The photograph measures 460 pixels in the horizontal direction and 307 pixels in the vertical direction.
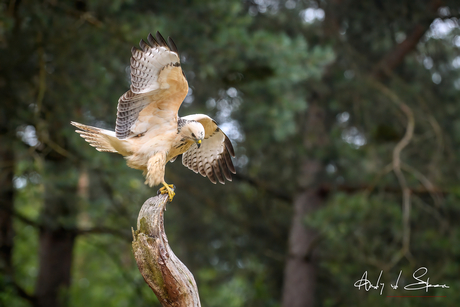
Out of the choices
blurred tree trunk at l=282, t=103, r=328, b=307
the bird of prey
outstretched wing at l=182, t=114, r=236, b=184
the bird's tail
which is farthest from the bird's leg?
blurred tree trunk at l=282, t=103, r=328, b=307

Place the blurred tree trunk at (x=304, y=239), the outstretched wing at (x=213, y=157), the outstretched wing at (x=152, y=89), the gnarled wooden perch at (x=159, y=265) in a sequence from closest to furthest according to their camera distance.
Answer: the gnarled wooden perch at (x=159, y=265), the outstretched wing at (x=152, y=89), the outstretched wing at (x=213, y=157), the blurred tree trunk at (x=304, y=239)

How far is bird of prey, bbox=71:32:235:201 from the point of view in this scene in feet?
13.1

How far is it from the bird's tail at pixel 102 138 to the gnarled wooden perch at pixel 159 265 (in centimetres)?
108

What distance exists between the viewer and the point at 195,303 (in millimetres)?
3596

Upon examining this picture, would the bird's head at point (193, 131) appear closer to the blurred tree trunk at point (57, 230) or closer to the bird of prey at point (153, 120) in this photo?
the bird of prey at point (153, 120)

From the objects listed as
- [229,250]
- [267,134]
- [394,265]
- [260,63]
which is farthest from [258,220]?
[260,63]

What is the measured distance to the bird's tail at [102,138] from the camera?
14.4ft

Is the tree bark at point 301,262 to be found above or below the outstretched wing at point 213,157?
below

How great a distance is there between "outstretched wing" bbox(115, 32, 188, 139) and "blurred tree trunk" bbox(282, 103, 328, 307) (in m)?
5.86

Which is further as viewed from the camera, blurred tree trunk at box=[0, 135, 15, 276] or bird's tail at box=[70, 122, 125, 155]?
blurred tree trunk at box=[0, 135, 15, 276]

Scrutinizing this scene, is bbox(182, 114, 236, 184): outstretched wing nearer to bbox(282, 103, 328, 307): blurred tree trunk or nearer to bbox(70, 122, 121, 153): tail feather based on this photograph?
bbox(70, 122, 121, 153): tail feather

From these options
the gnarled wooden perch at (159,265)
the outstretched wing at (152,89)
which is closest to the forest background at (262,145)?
the outstretched wing at (152,89)

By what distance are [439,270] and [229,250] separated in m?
4.79

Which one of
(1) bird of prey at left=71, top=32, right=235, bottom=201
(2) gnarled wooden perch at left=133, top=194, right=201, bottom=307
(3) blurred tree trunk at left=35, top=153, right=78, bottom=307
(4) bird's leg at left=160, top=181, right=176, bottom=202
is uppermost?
(1) bird of prey at left=71, top=32, right=235, bottom=201
